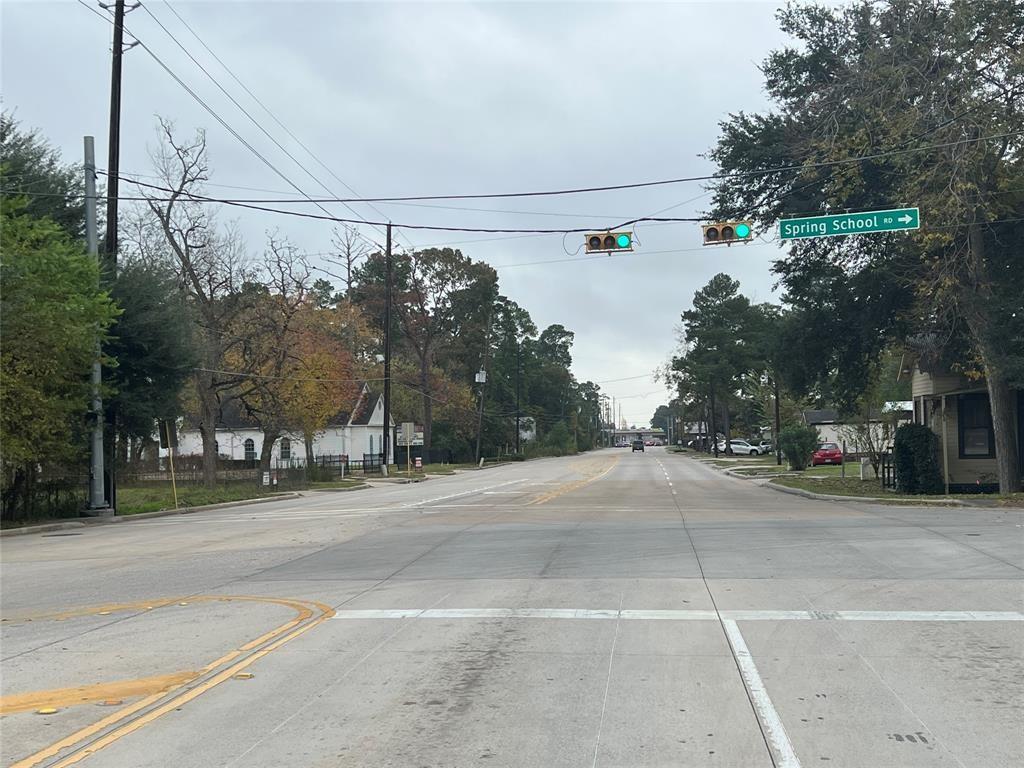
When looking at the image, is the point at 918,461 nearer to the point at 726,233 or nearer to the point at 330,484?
the point at 726,233

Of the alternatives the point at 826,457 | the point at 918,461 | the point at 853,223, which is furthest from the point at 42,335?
the point at 826,457

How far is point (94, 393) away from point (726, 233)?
55.4 feet

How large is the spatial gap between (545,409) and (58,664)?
135059mm

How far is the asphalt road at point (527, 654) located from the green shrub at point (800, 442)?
3191 centimetres

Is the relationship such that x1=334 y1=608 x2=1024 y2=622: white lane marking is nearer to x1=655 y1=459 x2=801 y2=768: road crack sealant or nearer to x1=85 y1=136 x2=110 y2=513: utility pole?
x1=655 y1=459 x2=801 y2=768: road crack sealant

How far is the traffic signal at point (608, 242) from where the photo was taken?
66.9 feet

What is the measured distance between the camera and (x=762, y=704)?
6371mm

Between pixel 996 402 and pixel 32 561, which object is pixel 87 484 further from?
pixel 996 402

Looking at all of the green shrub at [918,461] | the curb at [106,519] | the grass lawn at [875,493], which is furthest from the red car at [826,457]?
the curb at [106,519]

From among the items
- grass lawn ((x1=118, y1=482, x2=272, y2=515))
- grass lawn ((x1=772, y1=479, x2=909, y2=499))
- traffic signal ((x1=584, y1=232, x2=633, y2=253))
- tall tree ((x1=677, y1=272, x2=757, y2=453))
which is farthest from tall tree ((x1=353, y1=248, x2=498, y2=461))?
traffic signal ((x1=584, y1=232, x2=633, y2=253))

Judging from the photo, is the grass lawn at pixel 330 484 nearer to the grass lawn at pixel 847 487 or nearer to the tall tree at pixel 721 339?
the grass lawn at pixel 847 487

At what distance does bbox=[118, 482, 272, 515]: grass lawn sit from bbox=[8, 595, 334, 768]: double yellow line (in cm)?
2129

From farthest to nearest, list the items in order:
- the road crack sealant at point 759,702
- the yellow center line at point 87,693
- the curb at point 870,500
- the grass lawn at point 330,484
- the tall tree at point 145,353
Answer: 1. the grass lawn at point 330,484
2. the tall tree at point 145,353
3. the curb at point 870,500
4. the yellow center line at point 87,693
5. the road crack sealant at point 759,702

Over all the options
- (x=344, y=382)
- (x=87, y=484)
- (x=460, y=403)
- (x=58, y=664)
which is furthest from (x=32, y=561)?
(x=460, y=403)
